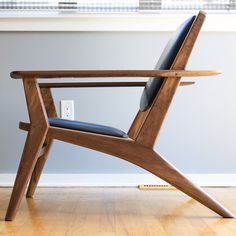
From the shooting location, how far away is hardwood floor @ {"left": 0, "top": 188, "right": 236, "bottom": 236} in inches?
49.2

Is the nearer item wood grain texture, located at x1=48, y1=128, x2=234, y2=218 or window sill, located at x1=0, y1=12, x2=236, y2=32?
wood grain texture, located at x1=48, y1=128, x2=234, y2=218

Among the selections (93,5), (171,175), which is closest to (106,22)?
(93,5)

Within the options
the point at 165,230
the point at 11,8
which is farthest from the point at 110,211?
the point at 11,8

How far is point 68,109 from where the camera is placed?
6.47ft

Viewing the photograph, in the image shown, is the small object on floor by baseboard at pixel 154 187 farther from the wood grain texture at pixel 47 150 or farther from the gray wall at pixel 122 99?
the wood grain texture at pixel 47 150

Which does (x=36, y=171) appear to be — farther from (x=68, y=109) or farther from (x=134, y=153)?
(x=134, y=153)

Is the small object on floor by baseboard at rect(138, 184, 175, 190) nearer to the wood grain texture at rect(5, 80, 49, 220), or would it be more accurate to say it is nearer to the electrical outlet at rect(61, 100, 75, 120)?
the electrical outlet at rect(61, 100, 75, 120)

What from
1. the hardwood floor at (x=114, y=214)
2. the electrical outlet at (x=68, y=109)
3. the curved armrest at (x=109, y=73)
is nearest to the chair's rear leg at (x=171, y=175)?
the hardwood floor at (x=114, y=214)

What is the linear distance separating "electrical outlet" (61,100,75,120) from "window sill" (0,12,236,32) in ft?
1.17

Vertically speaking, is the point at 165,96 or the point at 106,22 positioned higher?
the point at 106,22

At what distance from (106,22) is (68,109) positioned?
0.46 m

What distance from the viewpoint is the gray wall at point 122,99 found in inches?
77.5

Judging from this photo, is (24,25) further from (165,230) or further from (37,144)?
(165,230)

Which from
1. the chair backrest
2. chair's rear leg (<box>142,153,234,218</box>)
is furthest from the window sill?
chair's rear leg (<box>142,153,234,218</box>)
